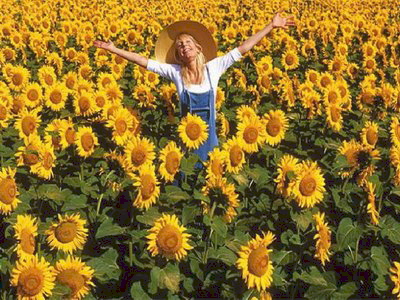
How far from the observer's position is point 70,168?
535 cm

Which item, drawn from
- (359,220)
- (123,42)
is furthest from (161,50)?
(123,42)

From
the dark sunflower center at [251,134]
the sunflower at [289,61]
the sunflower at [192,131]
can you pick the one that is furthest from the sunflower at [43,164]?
the sunflower at [289,61]

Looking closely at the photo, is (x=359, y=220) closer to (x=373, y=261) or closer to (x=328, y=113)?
(x=373, y=261)

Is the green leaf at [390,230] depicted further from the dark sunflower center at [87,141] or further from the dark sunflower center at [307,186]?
the dark sunflower center at [87,141]

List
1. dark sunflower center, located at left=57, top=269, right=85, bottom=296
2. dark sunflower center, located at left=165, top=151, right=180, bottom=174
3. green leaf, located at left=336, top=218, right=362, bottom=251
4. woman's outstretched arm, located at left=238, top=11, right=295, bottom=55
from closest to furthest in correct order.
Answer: dark sunflower center, located at left=57, top=269, right=85, bottom=296, green leaf, located at left=336, top=218, right=362, bottom=251, dark sunflower center, located at left=165, top=151, right=180, bottom=174, woman's outstretched arm, located at left=238, top=11, right=295, bottom=55

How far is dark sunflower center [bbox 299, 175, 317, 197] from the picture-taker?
3.53 meters

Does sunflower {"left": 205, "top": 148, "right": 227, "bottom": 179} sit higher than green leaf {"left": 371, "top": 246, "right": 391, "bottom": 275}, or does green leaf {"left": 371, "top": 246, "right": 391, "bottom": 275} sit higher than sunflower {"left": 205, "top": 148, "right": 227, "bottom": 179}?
sunflower {"left": 205, "top": 148, "right": 227, "bottom": 179}

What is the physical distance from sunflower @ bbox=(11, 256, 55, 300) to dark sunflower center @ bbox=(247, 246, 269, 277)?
3.71 feet

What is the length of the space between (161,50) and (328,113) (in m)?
2.03

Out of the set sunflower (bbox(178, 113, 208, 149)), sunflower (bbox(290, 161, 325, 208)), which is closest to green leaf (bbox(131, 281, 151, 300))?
sunflower (bbox(290, 161, 325, 208))

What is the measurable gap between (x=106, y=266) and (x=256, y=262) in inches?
48.2

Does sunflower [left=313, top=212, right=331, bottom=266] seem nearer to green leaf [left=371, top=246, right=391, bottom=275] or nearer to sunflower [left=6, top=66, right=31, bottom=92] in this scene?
green leaf [left=371, top=246, right=391, bottom=275]

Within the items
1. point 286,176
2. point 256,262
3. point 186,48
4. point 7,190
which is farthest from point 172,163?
point 186,48

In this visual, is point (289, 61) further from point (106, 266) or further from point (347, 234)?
point (106, 266)
